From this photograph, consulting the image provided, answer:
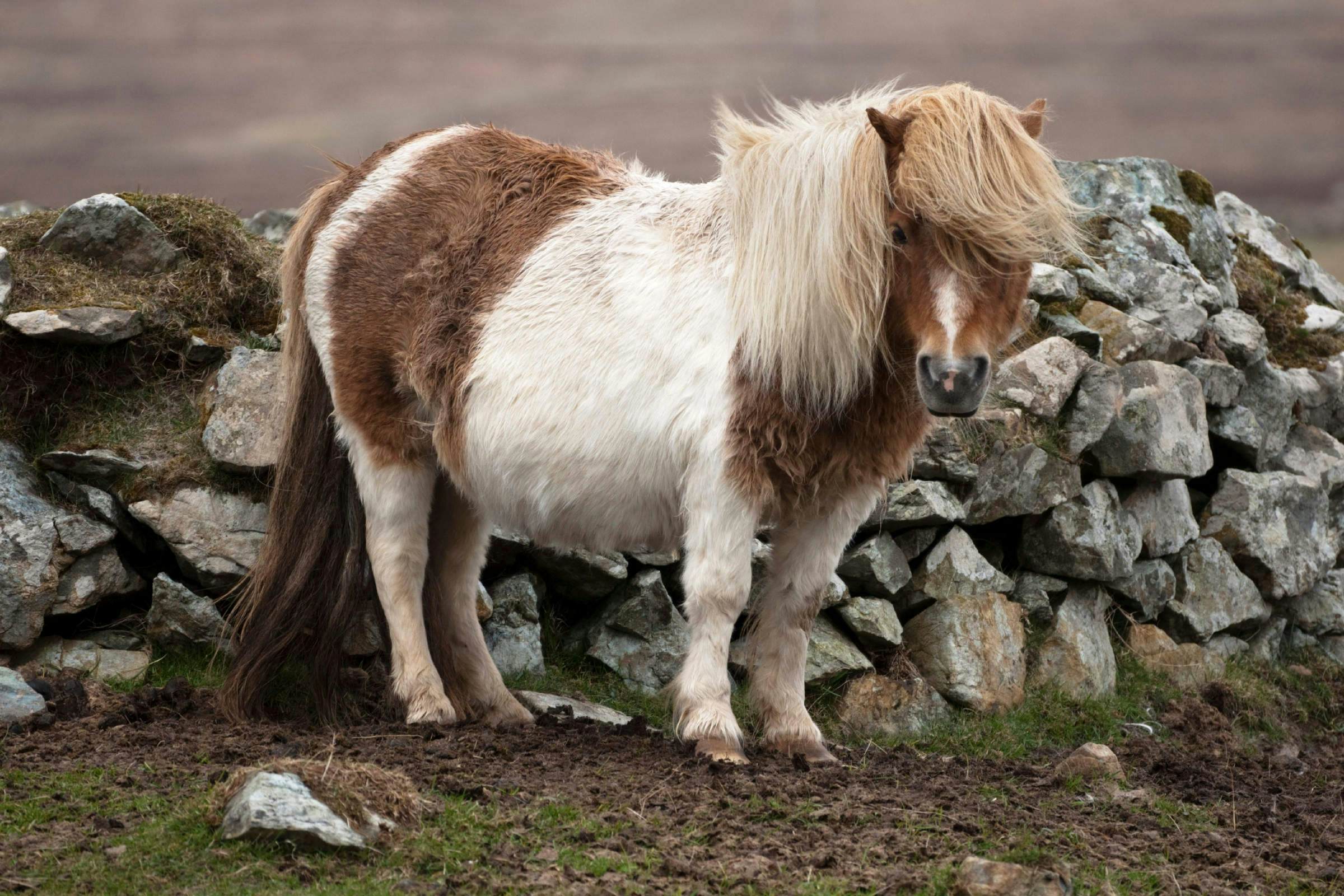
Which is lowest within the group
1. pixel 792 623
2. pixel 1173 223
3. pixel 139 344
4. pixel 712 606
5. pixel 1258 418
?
pixel 792 623

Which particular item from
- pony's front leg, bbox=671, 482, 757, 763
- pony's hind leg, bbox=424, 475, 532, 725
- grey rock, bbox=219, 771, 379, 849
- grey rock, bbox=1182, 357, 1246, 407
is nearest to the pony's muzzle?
pony's front leg, bbox=671, 482, 757, 763

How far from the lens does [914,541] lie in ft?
20.2

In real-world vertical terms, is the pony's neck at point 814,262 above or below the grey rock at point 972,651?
above

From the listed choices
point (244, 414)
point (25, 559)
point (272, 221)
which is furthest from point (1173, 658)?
point (272, 221)

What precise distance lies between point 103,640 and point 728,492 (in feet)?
9.85

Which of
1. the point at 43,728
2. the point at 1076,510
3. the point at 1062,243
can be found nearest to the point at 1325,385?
the point at 1076,510

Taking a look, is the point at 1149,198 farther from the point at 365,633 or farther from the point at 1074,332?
the point at 365,633

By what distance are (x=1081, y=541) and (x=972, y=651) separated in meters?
0.95

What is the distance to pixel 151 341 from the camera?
5.87 metres

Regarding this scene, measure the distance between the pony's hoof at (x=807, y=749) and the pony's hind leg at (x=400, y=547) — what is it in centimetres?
132

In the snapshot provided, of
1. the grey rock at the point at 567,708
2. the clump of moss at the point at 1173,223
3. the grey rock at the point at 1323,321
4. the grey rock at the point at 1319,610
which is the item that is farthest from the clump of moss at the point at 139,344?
the grey rock at the point at 1323,321

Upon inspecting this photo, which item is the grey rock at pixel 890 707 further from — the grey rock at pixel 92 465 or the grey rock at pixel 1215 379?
the grey rock at pixel 92 465

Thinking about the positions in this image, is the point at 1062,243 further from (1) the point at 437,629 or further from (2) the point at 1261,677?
(2) the point at 1261,677

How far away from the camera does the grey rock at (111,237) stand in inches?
238
